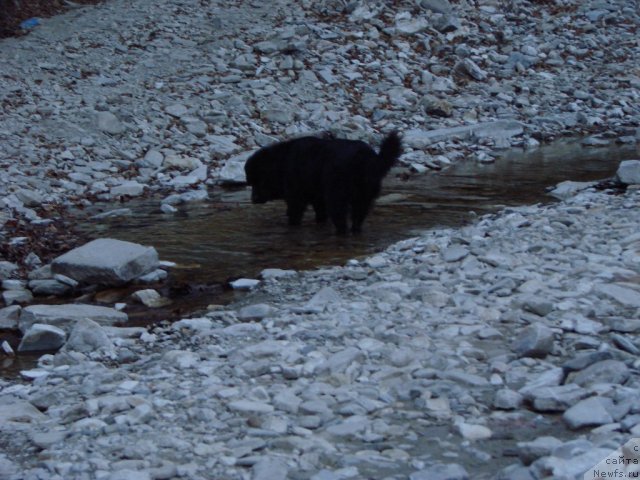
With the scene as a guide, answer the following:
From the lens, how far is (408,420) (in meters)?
4.66

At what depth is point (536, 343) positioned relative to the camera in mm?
5348

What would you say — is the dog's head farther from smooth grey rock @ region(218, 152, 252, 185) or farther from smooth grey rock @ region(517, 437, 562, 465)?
smooth grey rock @ region(517, 437, 562, 465)

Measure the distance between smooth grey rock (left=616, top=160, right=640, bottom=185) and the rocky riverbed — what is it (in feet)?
0.08

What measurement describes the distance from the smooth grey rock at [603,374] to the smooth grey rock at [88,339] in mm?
3005

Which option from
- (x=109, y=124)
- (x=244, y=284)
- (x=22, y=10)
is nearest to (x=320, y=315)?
(x=244, y=284)

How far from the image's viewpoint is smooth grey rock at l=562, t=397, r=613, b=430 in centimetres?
433

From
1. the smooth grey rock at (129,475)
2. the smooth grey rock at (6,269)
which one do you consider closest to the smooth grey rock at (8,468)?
the smooth grey rock at (129,475)

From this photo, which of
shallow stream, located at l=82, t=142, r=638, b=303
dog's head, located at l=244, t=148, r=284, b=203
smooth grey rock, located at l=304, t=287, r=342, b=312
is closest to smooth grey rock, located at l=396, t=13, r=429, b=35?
shallow stream, located at l=82, t=142, r=638, b=303

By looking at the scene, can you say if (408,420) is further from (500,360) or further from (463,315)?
(463,315)

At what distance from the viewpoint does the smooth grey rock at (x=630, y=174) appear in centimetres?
1073

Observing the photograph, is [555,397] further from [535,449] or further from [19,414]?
[19,414]

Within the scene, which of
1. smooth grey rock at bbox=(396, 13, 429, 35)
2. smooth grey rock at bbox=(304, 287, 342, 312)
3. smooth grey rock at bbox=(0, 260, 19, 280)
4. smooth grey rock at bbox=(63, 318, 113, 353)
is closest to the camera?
smooth grey rock at bbox=(63, 318, 113, 353)

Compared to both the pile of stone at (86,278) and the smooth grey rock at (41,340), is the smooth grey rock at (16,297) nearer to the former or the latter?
the pile of stone at (86,278)

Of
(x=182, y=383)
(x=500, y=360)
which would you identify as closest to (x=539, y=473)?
(x=500, y=360)
